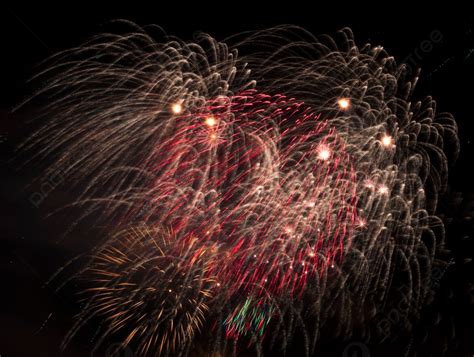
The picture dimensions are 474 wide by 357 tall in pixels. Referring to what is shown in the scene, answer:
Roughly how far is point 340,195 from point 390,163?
1.60 metres

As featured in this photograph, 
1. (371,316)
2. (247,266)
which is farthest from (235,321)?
(371,316)

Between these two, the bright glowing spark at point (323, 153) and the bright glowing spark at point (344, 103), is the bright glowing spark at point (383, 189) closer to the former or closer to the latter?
the bright glowing spark at point (323, 153)

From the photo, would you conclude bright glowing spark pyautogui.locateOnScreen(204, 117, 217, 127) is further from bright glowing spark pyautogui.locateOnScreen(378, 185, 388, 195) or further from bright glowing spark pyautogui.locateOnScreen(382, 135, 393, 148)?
bright glowing spark pyautogui.locateOnScreen(378, 185, 388, 195)

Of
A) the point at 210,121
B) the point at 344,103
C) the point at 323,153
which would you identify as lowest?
the point at 210,121

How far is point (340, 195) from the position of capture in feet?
37.2

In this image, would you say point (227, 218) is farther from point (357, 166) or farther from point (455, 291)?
point (455, 291)

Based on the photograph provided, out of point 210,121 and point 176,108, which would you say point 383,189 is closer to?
point 210,121

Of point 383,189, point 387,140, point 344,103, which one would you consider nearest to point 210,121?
point 344,103

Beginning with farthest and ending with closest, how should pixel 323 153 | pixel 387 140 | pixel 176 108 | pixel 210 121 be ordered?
pixel 323 153 → pixel 387 140 → pixel 176 108 → pixel 210 121

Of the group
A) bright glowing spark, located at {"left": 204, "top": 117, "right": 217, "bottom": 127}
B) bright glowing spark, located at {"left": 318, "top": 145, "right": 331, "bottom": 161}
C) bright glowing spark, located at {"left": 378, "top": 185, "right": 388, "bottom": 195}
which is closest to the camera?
bright glowing spark, located at {"left": 204, "top": 117, "right": 217, "bottom": 127}

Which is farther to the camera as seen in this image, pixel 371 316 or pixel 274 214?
pixel 371 316

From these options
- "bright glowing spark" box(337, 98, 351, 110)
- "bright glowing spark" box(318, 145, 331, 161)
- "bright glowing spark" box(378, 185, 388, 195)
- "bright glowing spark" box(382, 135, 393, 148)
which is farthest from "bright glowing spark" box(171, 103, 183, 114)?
"bright glowing spark" box(378, 185, 388, 195)

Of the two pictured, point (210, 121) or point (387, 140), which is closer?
point (210, 121)

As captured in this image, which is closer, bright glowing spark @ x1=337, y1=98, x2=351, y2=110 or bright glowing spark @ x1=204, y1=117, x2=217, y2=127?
bright glowing spark @ x1=204, y1=117, x2=217, y2=127
